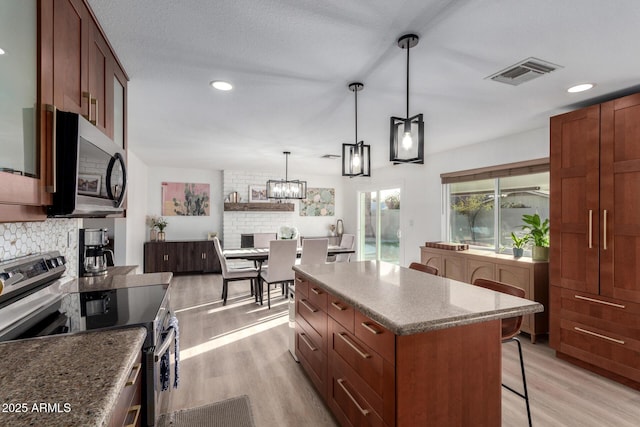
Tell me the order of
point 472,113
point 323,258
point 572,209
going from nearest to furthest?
point 572,209, point 472,113, point 323,258

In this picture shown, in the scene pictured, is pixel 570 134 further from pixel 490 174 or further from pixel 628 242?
pixel 490 174

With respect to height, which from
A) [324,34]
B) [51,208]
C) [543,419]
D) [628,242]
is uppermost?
[324,34]

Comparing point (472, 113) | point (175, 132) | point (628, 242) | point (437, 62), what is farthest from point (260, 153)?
point (628, 242)

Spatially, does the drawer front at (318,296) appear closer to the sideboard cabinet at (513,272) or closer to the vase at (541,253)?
the sideboard cabinet at (513,272)

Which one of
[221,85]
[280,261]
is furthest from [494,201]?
[221,85]

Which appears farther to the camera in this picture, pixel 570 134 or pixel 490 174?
pixel 490 174

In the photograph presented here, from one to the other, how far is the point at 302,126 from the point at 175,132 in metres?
1.54

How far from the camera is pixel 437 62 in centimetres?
206

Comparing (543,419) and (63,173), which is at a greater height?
(63,173)

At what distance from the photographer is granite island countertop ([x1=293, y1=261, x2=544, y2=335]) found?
136 centimetres

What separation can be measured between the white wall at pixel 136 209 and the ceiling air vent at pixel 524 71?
433 cm

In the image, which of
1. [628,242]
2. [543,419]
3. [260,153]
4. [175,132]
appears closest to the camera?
[543,419]

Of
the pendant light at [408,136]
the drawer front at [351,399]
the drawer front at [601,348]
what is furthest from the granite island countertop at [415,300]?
the drawer front at [601,348]

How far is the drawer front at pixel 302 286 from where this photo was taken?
254 cm
